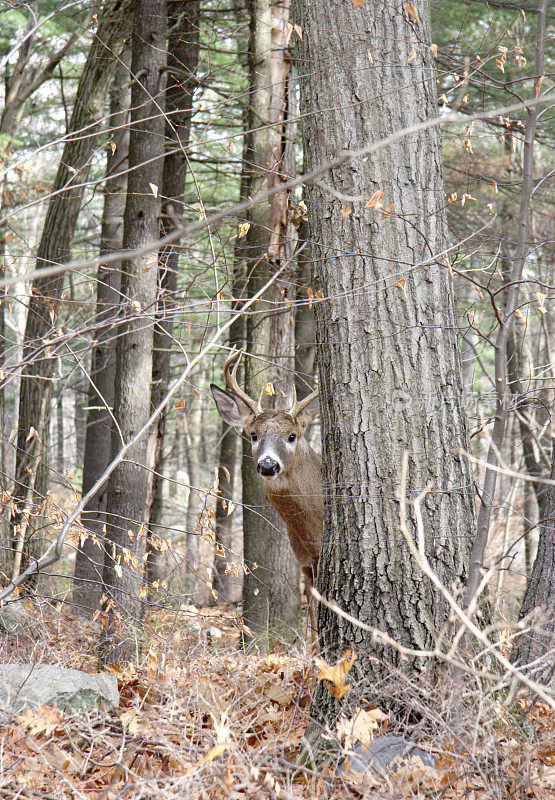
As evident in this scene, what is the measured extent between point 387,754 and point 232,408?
3.96m

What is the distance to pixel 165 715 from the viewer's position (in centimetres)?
381

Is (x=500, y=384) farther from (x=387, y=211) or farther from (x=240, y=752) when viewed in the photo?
(x=240, y=752)

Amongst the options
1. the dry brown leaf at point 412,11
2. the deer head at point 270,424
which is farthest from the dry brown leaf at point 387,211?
the deer head at point 270,424

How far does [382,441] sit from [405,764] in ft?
5.34

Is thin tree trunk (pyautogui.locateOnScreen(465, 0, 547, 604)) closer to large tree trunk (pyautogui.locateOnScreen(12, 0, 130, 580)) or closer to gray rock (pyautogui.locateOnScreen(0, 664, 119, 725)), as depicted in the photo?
gray rock (pyautogui.locateOnScreen(0, 664, 119, 725))

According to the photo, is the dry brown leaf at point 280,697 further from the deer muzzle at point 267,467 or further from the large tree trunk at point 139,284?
the large tree trunk at point 139,284

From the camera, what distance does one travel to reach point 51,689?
13.1 ft

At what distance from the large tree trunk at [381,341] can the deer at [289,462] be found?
165cm

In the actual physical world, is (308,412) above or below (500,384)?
above

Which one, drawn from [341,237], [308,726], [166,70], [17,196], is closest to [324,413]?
[341,237]

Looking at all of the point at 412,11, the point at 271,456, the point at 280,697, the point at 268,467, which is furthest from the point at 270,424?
the point at 412,11

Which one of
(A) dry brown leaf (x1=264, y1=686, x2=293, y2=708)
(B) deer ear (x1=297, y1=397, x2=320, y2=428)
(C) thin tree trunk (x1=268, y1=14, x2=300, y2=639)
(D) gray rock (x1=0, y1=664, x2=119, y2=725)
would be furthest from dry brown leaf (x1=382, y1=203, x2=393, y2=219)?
(C) thin tree trunk (x1=268, y1=14, x2=300, y2=639)

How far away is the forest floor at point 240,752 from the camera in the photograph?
118 inches

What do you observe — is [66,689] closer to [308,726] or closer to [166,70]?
[308,726]
